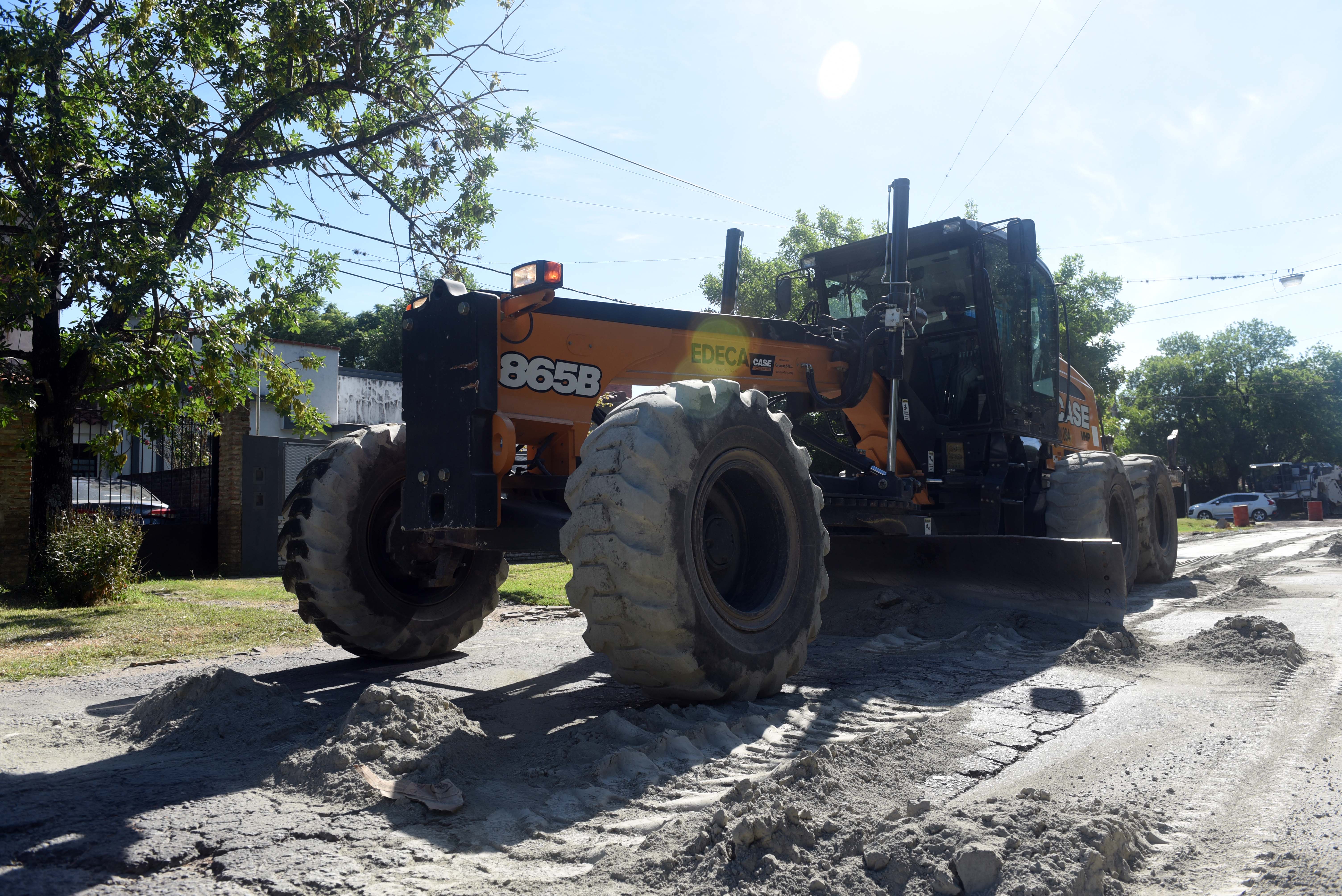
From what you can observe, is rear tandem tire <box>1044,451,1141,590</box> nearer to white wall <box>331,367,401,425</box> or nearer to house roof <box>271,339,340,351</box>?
house roof <box>271,339,340,351</box>

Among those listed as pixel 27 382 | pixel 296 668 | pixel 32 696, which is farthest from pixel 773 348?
pixel 27 382

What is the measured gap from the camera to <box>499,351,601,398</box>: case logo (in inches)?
197

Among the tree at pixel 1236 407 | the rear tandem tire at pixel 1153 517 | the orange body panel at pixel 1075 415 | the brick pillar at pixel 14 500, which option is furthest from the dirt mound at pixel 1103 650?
the tree at pixel 1236 407

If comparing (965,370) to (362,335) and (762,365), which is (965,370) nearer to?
(762,365)

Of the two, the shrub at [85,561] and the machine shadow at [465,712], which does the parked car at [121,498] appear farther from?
the machine shadow at [465,712]

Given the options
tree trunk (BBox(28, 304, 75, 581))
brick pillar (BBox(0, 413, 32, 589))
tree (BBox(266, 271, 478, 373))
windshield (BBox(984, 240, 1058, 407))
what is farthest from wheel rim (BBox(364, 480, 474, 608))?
tree (BBox(266, 271, 478, 373))

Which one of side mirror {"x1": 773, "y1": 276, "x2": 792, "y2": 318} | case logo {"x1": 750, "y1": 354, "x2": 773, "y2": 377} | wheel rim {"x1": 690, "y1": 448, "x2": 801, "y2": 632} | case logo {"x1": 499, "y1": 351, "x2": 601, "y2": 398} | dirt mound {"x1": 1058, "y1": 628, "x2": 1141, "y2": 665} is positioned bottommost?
dirt mound {"x1": 1058, "y1": 628, "x2": 1141, "y2": 665}

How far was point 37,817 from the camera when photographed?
9.32 feet

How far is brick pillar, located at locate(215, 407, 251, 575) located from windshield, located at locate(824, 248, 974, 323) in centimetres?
1087

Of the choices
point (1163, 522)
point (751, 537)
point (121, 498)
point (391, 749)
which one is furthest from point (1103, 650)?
point (121, 498)

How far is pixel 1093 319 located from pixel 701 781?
1260 inches

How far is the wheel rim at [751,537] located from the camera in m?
4.75

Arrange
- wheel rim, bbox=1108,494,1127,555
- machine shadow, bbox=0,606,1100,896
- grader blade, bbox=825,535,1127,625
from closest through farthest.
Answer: machine shadow, bbox=0,606,1100,896 → grader blade, bbox=825,535,1127,625 → wheel rim, bbox=1108,494,1127,555

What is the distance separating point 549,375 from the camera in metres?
5.18
